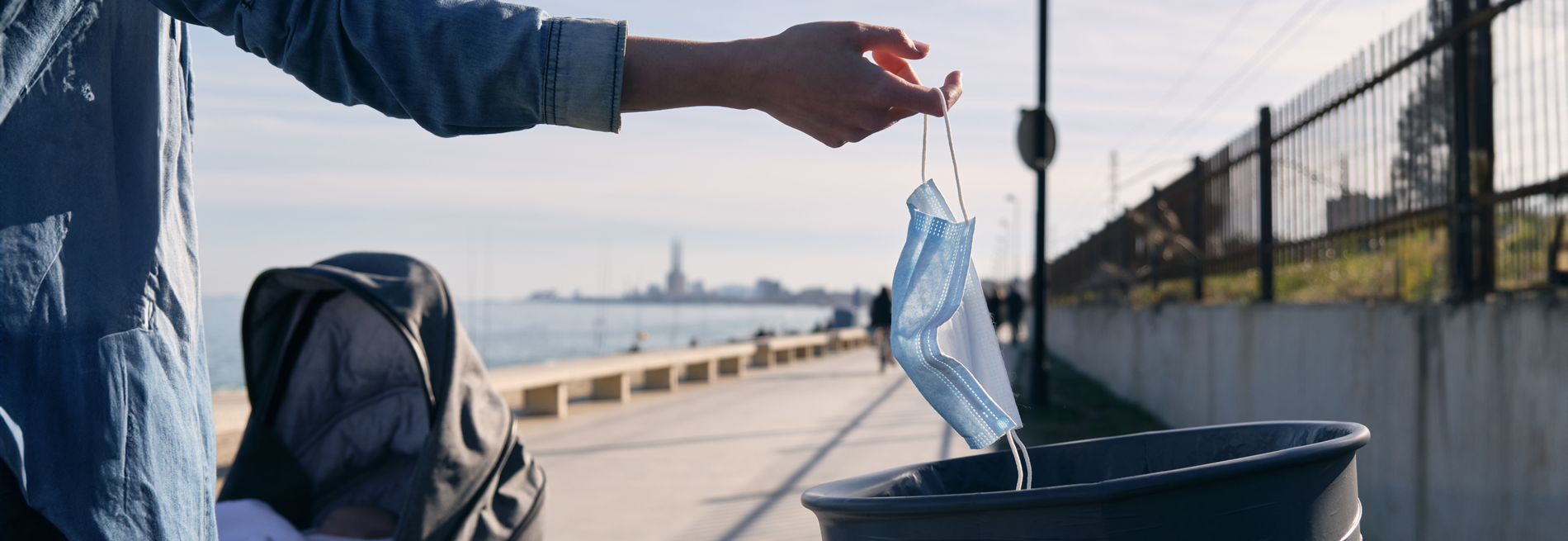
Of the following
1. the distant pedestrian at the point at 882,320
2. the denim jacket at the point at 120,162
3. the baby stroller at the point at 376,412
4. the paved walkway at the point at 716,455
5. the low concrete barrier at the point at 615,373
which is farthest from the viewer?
the distant pedestrian at the point at 882,320

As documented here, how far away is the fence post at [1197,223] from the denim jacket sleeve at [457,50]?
28.9 ft

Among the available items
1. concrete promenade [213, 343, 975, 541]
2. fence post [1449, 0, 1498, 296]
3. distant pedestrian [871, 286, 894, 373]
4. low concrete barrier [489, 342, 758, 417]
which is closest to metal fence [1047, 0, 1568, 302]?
fence post [1449, 0, 1498, 296]

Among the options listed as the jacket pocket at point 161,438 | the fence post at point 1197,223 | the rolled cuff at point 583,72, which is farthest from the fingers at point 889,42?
the fence post at point 1197,223

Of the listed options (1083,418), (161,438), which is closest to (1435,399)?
(161,438)

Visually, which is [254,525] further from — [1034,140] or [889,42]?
[1034,140]

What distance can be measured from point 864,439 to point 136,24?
751cm

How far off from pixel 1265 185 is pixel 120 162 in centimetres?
757

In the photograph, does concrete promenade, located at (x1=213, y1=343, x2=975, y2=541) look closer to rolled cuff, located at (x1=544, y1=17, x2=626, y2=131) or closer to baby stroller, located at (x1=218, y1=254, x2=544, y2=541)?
baby stroller, located at (x1=218, y1=254, x2=544, y2=541)

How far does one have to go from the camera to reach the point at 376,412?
15.9ft

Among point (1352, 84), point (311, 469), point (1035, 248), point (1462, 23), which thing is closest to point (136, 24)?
point (311, 469)

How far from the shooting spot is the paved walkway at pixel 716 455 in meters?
5.27

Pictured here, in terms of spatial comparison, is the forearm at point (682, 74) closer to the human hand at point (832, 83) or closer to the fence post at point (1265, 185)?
the human hand at point (832, 83)

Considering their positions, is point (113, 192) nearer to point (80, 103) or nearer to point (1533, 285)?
point (80, 103)

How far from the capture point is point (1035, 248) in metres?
10.7
